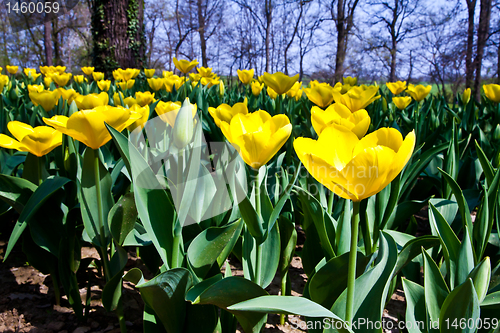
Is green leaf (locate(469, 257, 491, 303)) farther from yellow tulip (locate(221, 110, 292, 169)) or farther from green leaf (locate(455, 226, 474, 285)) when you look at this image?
yellow tulip (locate(221, 110, 292, 169))

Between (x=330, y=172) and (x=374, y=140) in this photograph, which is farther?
(x=374, y=140)

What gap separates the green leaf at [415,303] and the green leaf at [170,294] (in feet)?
1.78

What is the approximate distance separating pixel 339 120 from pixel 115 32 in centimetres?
566

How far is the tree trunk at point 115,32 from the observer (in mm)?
5680

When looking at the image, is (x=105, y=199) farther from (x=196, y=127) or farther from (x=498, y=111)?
(x=498, y=111)

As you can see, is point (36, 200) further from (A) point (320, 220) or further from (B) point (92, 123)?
(A) point (320, 220)

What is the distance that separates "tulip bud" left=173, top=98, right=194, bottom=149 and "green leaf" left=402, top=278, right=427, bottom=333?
0.66 metres

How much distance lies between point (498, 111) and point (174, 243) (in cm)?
279

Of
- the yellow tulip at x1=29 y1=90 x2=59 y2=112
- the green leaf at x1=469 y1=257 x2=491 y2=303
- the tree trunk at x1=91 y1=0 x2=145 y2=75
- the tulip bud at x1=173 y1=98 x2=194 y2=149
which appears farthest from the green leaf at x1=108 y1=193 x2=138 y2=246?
the tree trunk at x1=91 y1=0 x2=145 y2=75

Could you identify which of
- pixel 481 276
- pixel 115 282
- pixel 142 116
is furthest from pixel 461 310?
pixel 142 116

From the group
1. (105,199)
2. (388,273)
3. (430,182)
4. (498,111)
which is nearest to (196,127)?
(105,199)

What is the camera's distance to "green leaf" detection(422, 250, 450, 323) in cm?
83

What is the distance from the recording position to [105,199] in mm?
1150

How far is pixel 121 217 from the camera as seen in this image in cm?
101
